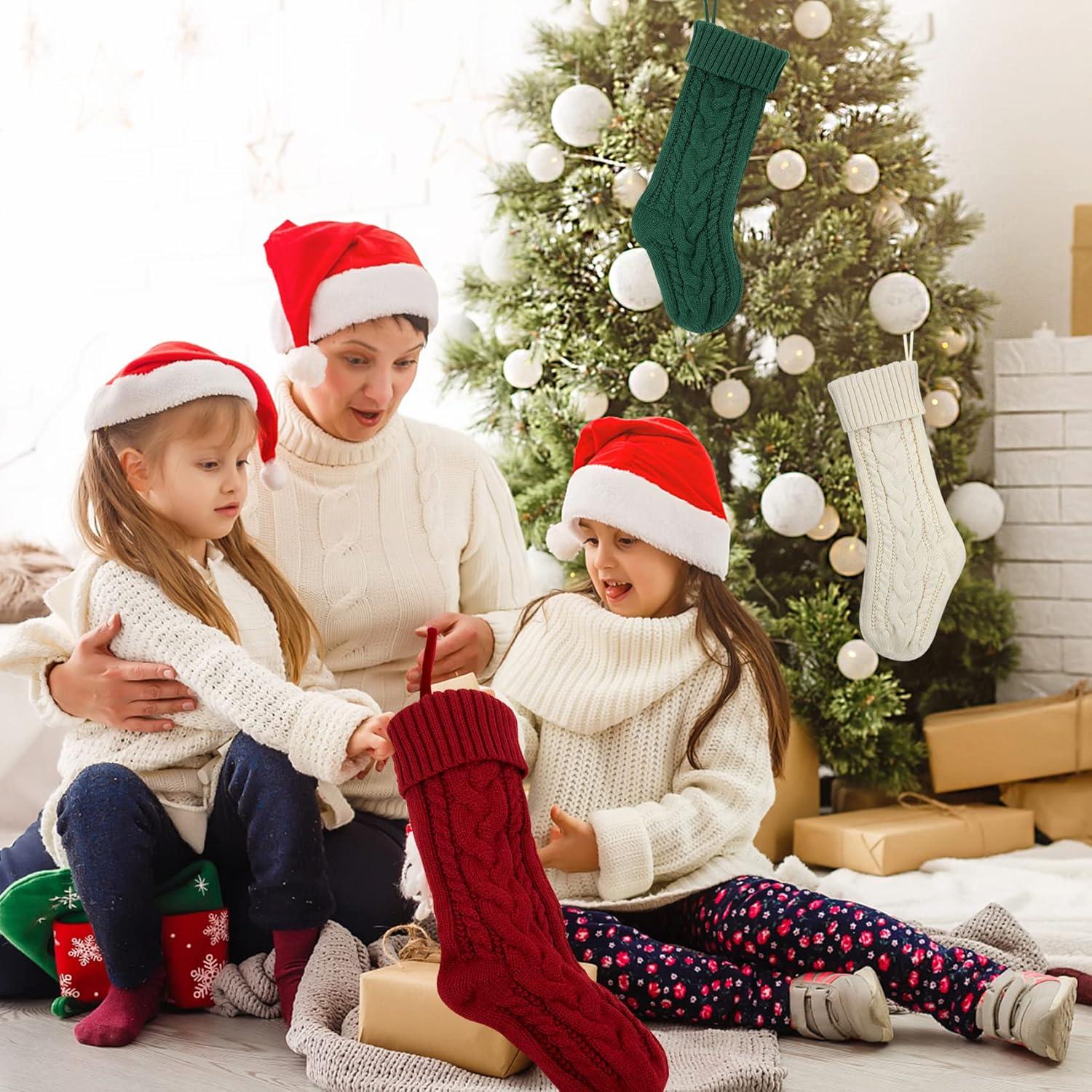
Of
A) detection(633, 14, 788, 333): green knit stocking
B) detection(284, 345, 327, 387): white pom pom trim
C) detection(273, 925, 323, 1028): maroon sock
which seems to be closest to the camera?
detection(633, 14, 788, 333): green knit stocking

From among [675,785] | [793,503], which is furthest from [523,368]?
[675,785]

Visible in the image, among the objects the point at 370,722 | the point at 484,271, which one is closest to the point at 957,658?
the point at 484,271

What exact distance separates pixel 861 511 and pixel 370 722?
4.68ft

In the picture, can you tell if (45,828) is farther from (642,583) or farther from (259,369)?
(259,369)

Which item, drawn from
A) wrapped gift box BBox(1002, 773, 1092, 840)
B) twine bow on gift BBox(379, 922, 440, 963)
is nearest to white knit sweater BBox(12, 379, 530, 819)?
twine bow on gift BBox(379, 922, 440, 963)

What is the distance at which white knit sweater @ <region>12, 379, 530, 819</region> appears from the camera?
189cm

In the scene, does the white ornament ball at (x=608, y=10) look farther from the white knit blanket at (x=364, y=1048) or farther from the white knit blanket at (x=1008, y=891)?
the white knit blanket at (x=364, y=1048)

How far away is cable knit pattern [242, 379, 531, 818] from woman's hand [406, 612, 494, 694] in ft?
0.22

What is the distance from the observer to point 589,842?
5.22 feet

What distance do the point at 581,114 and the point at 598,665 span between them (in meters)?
1.23

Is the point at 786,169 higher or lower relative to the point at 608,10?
lower

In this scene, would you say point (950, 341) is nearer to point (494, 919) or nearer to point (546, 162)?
point (546, 162)

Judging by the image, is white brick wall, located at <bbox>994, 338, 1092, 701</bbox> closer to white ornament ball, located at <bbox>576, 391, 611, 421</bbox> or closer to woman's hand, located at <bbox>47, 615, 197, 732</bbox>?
white ornament ball, located at <bbox>576, 391, 611, 421</bbox>

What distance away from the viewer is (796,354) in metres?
2.50
